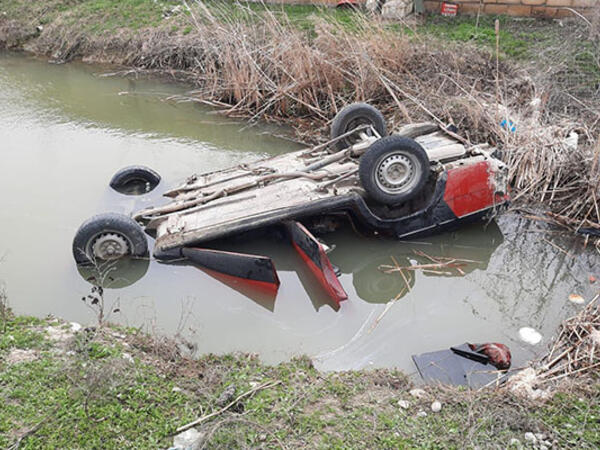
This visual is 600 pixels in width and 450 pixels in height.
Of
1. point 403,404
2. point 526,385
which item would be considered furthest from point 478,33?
point 403,404

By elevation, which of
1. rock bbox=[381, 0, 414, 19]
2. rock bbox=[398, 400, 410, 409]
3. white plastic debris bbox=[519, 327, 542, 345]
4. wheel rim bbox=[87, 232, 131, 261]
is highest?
rock bbox=[381, 0, 414, 19]

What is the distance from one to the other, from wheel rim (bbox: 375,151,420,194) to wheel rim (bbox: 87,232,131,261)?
3.13m

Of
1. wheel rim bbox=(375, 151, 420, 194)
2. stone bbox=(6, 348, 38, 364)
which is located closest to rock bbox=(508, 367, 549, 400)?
wheel rim bbox=(375, 151, 420, 194)

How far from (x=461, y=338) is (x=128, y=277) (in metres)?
3.86

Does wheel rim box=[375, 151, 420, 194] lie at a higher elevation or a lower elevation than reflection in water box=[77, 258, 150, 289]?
higher

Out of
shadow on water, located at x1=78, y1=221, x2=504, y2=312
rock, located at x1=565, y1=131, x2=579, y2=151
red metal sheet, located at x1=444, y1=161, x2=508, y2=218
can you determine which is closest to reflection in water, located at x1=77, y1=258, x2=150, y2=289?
shadow on water, located at x1=78, y1=221, x2=504, y2=312

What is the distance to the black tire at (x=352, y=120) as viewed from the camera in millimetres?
8422

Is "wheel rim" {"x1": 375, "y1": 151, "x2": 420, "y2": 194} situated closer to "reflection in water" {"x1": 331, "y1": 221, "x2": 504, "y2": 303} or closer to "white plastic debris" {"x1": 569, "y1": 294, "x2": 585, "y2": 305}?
"reflection in water" {"x1": 331, "y1": 221, "x2": 504, "y2": 303}

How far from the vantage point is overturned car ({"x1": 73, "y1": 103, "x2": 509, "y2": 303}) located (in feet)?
20.9

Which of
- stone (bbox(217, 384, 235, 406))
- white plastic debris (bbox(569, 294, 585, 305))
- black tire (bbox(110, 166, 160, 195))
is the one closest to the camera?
stone (bbox(217, 384, 235, 406))

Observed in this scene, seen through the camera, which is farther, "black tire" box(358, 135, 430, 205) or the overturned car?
"black tire" box(358, 135, 430, 205)

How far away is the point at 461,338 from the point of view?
18.6 ft

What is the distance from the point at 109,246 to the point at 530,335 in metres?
4.84

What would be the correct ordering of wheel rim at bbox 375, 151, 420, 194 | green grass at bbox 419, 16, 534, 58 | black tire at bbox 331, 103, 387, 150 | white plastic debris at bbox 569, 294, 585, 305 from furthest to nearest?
green grass at bbox 419, 16, 534, 58
black tire at bbox 331, 103, 387, 150
wheel rim at bbox 375, 151, 420, 194
white plastic debris at bbox 569, 294, 585, 305
